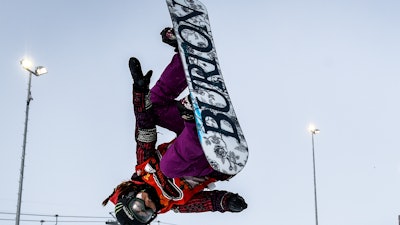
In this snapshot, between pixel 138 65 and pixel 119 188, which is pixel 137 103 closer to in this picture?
pixel 138 65

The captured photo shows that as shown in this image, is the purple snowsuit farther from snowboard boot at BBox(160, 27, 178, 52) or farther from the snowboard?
the snowboard

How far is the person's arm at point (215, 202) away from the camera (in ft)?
13.7

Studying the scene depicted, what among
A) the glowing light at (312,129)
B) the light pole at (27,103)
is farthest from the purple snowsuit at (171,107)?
the glowing light at (312,129)

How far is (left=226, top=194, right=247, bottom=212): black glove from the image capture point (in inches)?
163

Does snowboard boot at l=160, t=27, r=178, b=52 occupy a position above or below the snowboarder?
above

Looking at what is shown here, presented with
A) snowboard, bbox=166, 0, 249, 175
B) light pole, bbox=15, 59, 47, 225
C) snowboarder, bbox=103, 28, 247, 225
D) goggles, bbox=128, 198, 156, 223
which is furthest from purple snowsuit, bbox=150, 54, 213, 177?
light pole, bbox=15, 59, 47, 225

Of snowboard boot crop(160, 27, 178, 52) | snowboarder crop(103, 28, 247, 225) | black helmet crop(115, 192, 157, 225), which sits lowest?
black helmet crop(115, 192, 157, 225)

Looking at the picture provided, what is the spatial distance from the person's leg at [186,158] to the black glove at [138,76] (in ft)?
1.61

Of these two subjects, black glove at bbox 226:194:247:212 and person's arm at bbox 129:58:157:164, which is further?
black glove at bbox 226:194:247:212

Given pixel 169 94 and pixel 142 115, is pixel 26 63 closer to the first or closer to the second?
pixel 169 94

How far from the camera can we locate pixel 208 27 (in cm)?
452

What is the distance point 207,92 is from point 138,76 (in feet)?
1.87

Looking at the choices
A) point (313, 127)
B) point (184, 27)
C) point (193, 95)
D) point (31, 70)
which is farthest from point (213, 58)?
point (313, 127)

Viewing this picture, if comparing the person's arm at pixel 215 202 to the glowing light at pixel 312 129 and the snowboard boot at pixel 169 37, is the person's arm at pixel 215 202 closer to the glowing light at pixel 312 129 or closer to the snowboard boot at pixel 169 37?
the snowboard boot at pixel 169 37
